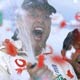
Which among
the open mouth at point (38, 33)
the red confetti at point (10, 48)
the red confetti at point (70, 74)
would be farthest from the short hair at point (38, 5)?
the red confetti at point (70, 74)

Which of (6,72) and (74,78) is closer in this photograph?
(6,72)

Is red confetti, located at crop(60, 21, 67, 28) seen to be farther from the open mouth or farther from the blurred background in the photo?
the open mouth

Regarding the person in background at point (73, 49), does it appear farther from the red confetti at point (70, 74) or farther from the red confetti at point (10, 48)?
the red confetti at point (10, 48)

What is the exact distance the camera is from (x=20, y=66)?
70.9 inches

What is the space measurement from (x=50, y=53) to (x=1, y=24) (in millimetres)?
346

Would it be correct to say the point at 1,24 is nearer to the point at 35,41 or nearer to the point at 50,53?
the point at 35,41

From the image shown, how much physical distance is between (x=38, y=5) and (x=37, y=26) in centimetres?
13

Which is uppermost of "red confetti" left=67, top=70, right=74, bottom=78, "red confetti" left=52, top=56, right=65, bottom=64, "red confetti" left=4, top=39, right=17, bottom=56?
"red confetti" left=4, top=39, right=17, bottom=56

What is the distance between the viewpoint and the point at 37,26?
1.83 meters

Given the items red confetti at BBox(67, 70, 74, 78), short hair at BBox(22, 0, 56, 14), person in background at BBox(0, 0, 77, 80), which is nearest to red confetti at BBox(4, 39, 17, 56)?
person in background at BBox(0, 0, 77, 80)

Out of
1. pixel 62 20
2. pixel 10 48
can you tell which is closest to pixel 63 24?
pixel 62 20

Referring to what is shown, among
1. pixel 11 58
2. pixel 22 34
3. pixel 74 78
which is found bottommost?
pixel 74 78

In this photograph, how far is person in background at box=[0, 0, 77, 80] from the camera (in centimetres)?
179

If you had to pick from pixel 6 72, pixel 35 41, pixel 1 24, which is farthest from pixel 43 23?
pixel 6 72
